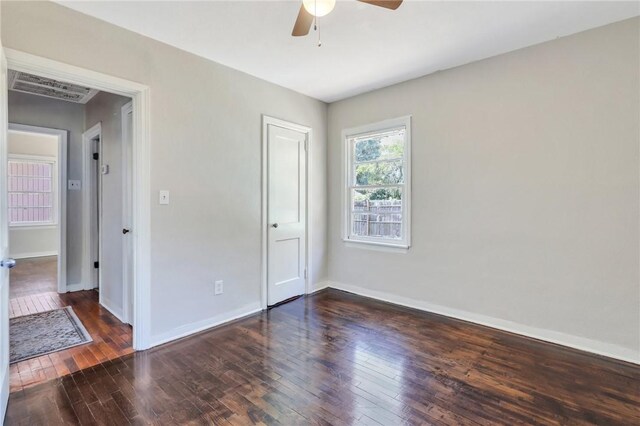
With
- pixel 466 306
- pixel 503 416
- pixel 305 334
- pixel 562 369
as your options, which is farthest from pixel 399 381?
pixel 466 306

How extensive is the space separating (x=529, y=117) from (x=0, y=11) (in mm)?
4033

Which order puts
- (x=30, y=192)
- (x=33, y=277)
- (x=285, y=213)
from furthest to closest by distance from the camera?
(x=30, y=192), (x=33, y=277), (x=285, y=213)

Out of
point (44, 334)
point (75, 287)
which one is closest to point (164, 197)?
point (44, 334)

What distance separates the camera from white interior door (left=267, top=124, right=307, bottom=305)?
12.3 feet

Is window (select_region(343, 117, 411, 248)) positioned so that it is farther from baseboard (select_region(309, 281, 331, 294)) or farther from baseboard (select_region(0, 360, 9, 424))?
baseboard (select_region(0, 360, 9, 424))

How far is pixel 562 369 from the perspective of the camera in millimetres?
2348

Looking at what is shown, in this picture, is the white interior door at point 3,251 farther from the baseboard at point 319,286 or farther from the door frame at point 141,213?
the baseboard at point 319,286

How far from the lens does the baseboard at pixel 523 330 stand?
8.21 feet

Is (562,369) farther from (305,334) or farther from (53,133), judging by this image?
(53,133)

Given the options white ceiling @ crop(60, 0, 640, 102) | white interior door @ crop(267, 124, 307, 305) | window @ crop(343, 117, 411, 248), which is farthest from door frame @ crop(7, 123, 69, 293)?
window @ crop(343, 117, 411, 248)

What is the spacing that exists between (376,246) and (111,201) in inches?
124

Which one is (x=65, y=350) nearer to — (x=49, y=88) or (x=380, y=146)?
(x=49, y=88)

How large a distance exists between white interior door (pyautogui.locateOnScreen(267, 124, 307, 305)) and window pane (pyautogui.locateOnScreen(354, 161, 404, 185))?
76 centimetres

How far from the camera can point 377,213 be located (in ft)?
13.4
